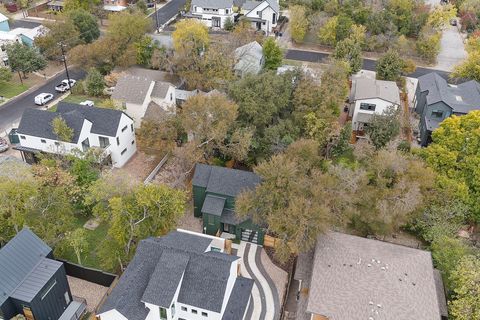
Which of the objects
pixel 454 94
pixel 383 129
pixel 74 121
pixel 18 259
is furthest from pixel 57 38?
pixel 454 94

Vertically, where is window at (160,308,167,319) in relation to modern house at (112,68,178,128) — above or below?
below

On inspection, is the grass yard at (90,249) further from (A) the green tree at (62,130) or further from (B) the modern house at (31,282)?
(A) the green tree at (62,130)

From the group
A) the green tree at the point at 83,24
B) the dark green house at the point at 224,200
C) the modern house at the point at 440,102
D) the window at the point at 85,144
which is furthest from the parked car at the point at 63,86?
the modern house at the point at 440,102

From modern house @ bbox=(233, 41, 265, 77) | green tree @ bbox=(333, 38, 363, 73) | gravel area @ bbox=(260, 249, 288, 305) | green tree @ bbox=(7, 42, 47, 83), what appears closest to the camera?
gravel area @ bbox=(260, 249, 288, 305)

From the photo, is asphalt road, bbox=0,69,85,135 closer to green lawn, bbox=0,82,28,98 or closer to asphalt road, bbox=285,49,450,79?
green lawn, bbox=0,82,28,98

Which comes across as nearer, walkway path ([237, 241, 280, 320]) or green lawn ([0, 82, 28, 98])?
walkway path ([237, 241, 280, 320])

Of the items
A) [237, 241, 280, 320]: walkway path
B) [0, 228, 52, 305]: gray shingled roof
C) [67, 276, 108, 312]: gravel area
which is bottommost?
[237, 241, 280, 320]: walkway path

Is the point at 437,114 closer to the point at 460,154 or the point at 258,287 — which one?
the point at 460,154

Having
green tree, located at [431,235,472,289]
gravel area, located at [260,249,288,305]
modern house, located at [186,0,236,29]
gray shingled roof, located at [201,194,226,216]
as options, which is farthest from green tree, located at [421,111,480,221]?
modern house, located at [186,0,236,29]

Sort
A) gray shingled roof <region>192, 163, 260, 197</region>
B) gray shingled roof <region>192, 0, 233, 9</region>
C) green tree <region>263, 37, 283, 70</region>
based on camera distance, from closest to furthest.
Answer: gray shingled roof <region>192, 163, 260, 197</region>, green tree <region>263, 37, 283, 70</region>, gray shingled roof <region>192, 0, 233, 9</region>
